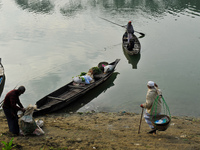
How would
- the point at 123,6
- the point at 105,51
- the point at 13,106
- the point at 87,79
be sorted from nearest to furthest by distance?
the point at 13,106, the point at 87,79, the point at 105,51, the point at 123,6

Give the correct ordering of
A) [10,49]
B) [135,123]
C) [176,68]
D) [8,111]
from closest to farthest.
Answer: [8,111] → [135,123] → [176,68] → [10,49]

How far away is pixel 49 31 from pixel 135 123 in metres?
15.9

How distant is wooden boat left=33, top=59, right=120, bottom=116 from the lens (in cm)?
870

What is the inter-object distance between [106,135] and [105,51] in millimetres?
10870

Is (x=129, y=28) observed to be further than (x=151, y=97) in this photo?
Yes

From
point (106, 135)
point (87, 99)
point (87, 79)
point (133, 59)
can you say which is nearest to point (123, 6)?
point (133, 59)

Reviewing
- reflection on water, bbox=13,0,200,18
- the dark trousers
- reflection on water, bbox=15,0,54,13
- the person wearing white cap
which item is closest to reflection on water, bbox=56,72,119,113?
the dark trousers

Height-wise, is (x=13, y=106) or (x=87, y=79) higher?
(x=13, y=106)

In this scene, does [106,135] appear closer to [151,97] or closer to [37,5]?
[151,97]

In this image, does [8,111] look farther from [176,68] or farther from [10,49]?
[10,49]

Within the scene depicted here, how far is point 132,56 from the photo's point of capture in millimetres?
15703

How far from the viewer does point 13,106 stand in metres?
5.64

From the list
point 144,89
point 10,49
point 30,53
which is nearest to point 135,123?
point 144,89

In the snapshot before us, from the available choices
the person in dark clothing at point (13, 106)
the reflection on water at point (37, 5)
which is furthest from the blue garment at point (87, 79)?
the reflection on water at point (37, 5)
